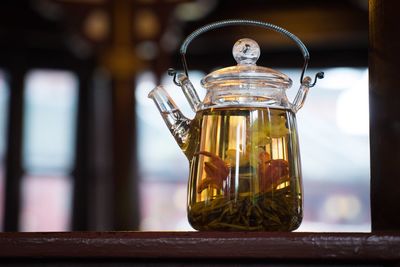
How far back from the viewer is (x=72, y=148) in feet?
13.4

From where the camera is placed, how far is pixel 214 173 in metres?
0.63

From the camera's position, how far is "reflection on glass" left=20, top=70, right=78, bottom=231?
160 inches

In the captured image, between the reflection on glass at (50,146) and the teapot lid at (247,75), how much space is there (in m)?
3.50

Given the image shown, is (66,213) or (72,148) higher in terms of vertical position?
(72,148)

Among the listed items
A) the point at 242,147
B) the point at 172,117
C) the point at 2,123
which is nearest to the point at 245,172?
the point at 242,147

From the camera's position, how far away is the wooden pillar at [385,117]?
60cm

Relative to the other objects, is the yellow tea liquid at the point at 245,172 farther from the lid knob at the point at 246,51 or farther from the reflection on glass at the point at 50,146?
the reflection on glass at the point at 50,146

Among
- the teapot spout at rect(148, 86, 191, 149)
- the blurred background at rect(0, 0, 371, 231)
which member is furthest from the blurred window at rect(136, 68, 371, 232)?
the teapot spout at rect(148, 86, 191, 149)

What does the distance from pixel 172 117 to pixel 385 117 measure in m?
0.21

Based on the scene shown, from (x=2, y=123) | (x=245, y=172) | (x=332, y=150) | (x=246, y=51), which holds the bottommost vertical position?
(x=245, y=172)

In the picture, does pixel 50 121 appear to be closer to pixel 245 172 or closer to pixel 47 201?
pixel 47 201

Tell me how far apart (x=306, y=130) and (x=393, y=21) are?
3491 mm

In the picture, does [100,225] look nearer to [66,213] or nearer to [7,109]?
[66,213]

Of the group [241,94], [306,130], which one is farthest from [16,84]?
[241,94]
